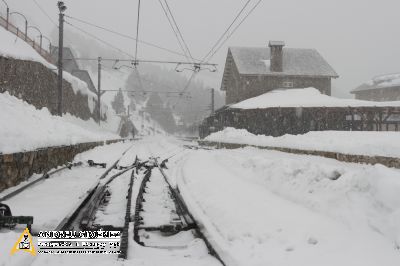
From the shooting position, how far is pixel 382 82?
74312mm

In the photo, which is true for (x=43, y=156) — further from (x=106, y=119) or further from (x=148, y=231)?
(x=106, y=119)

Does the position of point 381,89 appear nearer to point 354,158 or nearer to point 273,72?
point 273,72

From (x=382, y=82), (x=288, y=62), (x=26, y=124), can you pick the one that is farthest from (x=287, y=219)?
(x=382, y=82)

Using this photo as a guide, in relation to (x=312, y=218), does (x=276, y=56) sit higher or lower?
higher

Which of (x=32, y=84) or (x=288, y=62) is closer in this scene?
(x=32, y=84)

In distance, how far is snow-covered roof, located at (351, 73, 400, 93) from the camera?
70.6 meters

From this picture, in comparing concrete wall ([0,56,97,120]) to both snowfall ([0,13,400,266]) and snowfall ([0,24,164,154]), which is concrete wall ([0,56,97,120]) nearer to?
snowfall ([0,24,164,154])

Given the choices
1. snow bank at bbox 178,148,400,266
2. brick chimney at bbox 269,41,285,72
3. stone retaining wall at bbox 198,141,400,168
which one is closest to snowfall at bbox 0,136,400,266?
snow bank at bbox 178,148,400,266

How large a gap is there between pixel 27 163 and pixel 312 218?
7613 mm

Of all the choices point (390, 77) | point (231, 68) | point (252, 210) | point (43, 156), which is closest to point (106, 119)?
point (231, 68)

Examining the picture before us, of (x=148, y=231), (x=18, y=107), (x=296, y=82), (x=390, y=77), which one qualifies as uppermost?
(x=390, y=77)

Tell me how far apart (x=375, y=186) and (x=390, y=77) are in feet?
253

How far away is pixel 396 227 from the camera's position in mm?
4875

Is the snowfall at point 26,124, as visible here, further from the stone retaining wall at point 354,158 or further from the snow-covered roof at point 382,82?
the snow-covered roof at point 382,82
